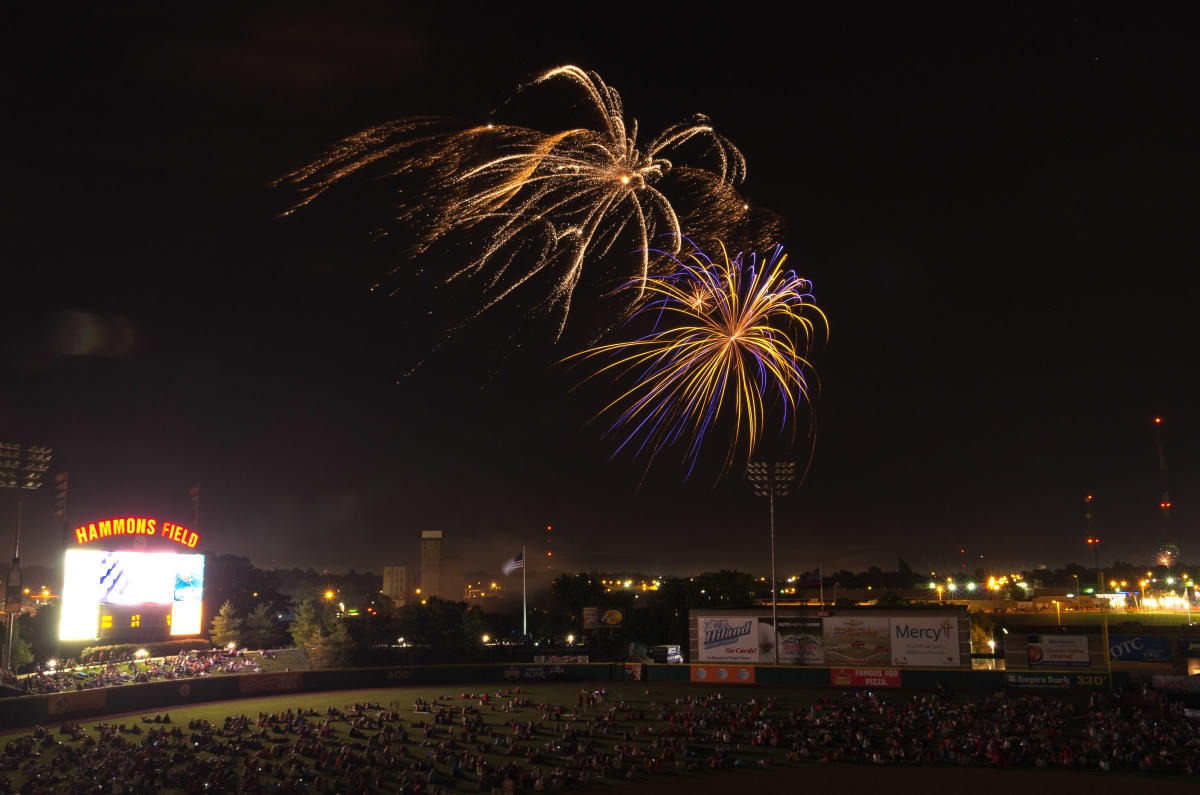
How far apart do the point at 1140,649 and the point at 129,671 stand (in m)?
53.7

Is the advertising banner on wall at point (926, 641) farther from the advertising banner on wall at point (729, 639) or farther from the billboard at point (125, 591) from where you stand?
the billboard at point (125, 591)

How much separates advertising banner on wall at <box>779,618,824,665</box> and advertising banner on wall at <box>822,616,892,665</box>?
1.28ft

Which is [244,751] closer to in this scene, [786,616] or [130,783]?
[130,783]

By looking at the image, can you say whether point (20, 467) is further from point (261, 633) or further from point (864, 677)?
point (864, 677)

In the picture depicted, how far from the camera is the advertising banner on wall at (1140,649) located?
1647 inches

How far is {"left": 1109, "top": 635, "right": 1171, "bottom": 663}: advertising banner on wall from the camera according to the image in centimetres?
4184

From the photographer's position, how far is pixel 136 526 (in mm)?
54969

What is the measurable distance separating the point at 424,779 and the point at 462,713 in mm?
13902

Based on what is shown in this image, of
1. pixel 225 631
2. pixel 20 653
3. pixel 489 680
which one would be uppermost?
pixel 225 631

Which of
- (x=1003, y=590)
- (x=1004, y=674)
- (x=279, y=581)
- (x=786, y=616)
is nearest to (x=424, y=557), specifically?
(x=279, y=581)

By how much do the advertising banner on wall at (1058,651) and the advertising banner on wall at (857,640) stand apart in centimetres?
708

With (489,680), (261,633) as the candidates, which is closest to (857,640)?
(489,680)

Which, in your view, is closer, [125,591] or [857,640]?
[857,640]

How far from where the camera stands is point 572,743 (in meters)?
33.9
